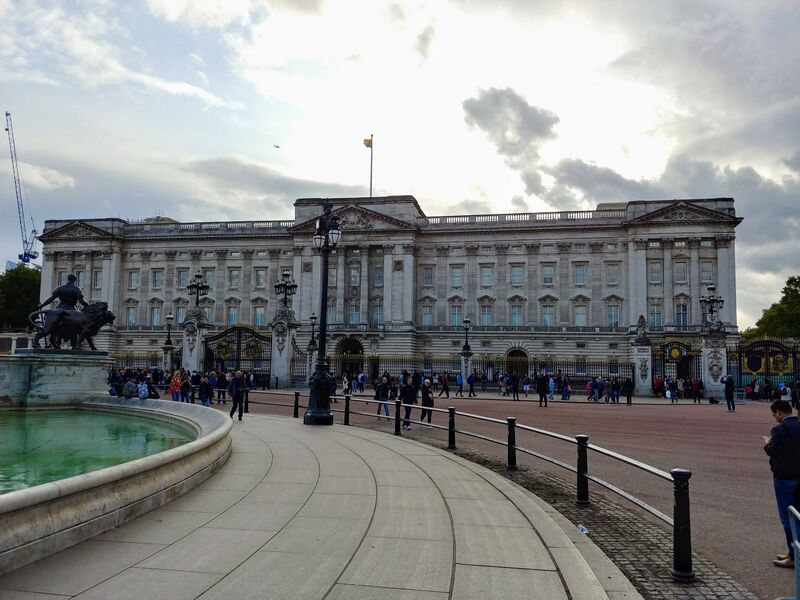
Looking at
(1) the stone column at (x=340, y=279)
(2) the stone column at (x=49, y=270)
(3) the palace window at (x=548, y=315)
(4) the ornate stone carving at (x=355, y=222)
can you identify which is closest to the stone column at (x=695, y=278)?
(3) the palace window at (x=548, y=315)

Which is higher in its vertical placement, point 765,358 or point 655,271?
point 655,271

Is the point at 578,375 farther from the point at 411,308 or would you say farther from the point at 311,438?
the point at 311,438

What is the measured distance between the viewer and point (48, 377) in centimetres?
1888

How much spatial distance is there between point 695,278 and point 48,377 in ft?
199

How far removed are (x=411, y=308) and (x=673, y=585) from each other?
208 ft

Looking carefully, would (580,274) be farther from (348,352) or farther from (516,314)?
(348,352)

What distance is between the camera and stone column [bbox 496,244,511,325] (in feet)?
228

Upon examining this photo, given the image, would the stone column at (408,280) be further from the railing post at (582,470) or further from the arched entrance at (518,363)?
the railing post at (582,470)

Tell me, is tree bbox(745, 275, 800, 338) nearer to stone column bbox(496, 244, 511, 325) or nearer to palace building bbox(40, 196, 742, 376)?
palace building bbox(40, 196, 742, 376)

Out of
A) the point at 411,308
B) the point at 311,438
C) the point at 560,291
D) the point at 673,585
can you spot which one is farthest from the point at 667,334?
the point at 673,585

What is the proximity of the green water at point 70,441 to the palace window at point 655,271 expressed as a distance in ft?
192

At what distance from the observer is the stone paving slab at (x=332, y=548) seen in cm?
502

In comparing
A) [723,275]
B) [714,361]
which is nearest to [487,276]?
[723,275]

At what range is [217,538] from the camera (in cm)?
636
